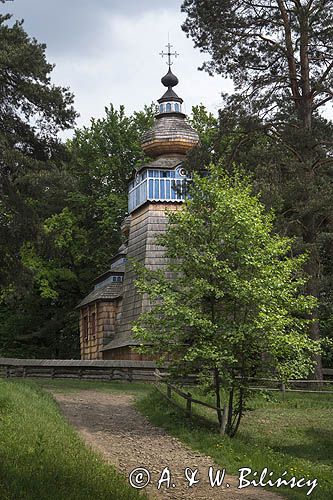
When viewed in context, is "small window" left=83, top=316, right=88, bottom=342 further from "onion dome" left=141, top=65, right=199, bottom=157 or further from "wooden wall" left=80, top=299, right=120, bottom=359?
"onion dome" left=141, top=65, right=199, bottom=157

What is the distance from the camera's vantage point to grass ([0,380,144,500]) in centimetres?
784

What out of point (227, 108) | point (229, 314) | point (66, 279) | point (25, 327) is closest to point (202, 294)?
point (229, 314)

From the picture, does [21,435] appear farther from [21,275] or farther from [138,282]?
[21,275]

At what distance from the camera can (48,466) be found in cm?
909

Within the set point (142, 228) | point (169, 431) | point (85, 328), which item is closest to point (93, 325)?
point (85, 328)

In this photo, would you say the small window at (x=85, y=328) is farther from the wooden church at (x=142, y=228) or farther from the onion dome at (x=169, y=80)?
the onion dome at (x=169, y=80)

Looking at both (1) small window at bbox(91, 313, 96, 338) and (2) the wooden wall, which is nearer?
(2) the wooden wall

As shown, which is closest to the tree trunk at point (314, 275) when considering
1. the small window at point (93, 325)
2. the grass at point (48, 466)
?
the grass at point (48, 466)

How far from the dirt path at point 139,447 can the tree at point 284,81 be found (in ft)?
29.5

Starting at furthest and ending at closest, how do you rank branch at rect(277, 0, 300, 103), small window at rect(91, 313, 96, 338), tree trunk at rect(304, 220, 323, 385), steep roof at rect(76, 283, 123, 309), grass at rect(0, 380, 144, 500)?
small window at rect(91, 313, 96, 338) < steep roof at rect(76, 283, 123, 309) < branch at rect(277, 0, 300, 103) < tree trunk at rect(304, 220, 323, 385) < grass at rect(0, 380, 144, 500)

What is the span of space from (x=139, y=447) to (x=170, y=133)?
921 inches

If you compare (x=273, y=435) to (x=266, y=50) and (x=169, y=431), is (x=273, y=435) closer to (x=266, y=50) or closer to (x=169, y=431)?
(x=169, y=431)

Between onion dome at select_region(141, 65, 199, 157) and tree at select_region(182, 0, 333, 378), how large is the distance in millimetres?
8297

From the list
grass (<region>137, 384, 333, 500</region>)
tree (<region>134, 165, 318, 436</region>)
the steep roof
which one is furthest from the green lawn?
the steep roof
